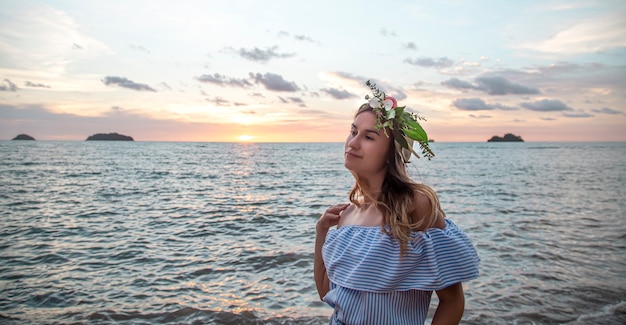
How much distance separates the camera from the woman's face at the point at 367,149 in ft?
8.02

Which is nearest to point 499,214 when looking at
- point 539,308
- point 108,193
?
point 539,308

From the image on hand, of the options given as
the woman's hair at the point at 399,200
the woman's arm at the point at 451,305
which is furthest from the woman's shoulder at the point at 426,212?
the woman's arm at the point at 451,305

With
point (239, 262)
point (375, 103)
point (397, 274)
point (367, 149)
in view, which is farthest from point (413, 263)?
point (239, 262)

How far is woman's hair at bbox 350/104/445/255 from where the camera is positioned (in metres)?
2.24

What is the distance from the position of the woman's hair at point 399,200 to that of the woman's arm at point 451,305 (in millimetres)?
368

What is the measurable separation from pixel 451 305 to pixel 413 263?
1.17ft

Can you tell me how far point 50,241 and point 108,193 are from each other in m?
11.6

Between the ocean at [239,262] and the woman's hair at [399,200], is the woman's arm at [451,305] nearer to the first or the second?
the woman's hair at [399,200]

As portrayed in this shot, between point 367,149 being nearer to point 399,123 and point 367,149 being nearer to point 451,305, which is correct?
point 399,123

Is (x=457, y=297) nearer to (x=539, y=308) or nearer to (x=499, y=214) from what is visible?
(x=539, y=308)

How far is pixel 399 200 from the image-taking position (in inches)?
93.0

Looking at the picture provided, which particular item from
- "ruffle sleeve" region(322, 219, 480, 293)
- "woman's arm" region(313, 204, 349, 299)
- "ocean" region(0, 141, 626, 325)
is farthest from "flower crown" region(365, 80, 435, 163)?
"woman's arm" region(313, 204, 349, 299)

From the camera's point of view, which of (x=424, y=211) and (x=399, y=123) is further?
(x=399, y=123)

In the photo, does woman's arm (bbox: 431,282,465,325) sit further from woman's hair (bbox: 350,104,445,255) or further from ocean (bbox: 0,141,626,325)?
ocean (bbox: 0,141,626,325)
